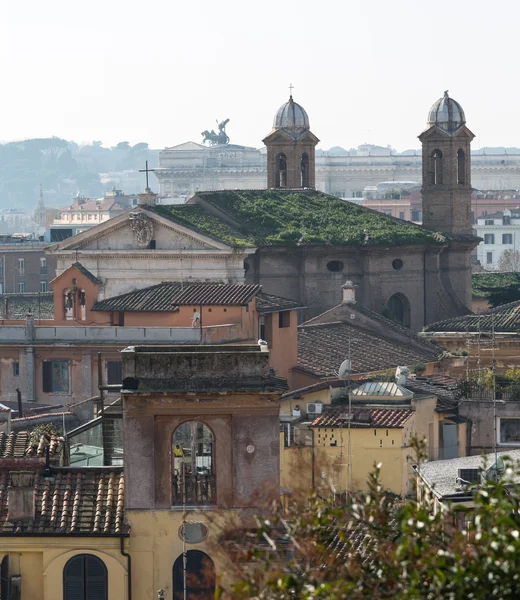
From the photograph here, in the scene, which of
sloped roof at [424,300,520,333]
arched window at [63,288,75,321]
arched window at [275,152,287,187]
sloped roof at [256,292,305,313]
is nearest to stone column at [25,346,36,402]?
sloped roof at [256,292,305,313]

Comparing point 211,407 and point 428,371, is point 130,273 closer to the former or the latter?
point 428,371

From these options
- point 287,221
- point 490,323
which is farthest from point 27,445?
point 287,221

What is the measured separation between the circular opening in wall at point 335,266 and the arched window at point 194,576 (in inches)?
1545

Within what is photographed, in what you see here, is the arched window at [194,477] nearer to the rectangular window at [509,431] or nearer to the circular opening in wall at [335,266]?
the rectangular window at [509,431]

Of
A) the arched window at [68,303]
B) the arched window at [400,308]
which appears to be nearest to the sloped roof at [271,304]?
the arched window at [68,303]

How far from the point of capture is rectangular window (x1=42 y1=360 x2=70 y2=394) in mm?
46125

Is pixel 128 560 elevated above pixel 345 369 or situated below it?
below

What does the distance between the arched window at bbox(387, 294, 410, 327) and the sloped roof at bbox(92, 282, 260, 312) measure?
13.7 m

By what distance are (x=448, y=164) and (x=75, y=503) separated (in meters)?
44.2

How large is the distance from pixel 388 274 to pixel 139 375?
1573 inches

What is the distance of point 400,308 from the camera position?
213 feet

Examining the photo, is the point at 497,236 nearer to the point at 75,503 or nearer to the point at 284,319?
the point at 284,319

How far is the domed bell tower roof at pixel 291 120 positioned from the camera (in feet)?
228

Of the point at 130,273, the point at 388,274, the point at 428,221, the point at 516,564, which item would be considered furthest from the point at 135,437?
the point at 428,221
